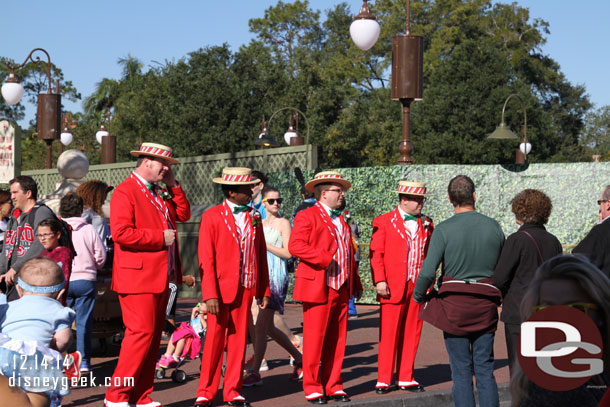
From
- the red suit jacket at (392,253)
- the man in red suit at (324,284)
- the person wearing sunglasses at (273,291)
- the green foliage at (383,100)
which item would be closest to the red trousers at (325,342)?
the man in red suit at (324,284)

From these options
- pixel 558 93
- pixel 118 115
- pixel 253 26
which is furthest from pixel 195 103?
pixel 558 93

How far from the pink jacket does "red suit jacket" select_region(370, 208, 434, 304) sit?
2.76m

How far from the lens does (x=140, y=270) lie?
20.6 ft

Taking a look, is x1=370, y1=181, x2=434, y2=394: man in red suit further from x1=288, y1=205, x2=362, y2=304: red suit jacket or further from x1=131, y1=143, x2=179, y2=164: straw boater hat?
x1=131, y1=143, x2=179, y2=164: straw boater hat

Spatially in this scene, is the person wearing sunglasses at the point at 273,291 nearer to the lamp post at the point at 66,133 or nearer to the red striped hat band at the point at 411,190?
the red striped hat band at the point at 411,190

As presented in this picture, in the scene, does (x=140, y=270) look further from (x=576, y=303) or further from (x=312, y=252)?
(x=576, y=303)

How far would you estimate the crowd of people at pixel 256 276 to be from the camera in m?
5.84

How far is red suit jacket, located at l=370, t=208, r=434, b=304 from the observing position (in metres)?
7.50

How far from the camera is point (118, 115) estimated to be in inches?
1854

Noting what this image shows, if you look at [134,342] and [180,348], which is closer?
[134,342]

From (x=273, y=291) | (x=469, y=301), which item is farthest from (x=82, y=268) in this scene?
(x=469, y=301)

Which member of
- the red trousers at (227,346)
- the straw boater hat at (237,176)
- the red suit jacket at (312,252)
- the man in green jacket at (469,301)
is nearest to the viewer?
the man in green jacket at (469,301)

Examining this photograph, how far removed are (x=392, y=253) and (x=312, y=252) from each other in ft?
3.02
